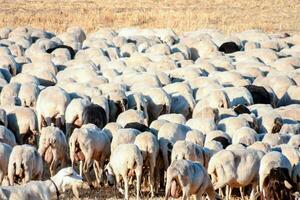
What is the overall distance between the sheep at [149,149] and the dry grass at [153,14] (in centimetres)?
2126

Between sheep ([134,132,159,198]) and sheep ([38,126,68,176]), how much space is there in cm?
138

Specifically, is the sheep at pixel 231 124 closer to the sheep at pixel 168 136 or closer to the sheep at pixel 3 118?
the sheep at pixel 168 136

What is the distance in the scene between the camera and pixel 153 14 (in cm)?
3916

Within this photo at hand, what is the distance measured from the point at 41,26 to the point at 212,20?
8177mm

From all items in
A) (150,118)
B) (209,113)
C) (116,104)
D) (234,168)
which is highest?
(234,168)

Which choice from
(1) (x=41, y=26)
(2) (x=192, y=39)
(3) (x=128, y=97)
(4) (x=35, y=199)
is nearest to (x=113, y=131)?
(3) (x=128, y=97)

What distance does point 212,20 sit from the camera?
127ft

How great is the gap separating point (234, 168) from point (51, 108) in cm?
527

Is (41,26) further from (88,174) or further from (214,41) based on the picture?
(88,174)

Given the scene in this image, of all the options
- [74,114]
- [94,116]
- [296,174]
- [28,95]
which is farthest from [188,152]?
[28,95]

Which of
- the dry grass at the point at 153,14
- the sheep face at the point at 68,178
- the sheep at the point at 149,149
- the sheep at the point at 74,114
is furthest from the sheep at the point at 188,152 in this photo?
the dry grass at the point at 153,14

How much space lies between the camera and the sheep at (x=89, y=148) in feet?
47.8

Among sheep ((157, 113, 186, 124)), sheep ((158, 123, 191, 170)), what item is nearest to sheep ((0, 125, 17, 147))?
sheep ((158, 123, 191, 170))

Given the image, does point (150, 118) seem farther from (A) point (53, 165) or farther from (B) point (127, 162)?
(B) point (127, 162)
